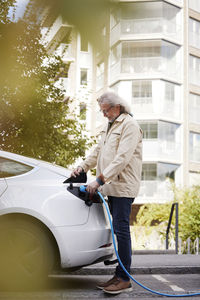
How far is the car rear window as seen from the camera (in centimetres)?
493

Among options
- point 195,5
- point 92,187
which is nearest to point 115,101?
point 92,187

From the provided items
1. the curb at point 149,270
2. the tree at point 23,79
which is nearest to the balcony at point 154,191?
the tree at point 23,79

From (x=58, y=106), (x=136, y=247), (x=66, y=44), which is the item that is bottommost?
(x=136, y=247)

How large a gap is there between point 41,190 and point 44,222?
29 centimetres

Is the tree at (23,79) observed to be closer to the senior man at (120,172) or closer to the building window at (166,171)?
the senior man at (120,172)

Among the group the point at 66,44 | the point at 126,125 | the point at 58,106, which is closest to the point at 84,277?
the point at 126,125

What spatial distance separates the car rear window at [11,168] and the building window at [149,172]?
31351mm

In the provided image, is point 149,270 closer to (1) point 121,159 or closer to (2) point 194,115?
(1) point 121,159

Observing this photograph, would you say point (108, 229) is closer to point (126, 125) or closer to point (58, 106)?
point (126, 125)

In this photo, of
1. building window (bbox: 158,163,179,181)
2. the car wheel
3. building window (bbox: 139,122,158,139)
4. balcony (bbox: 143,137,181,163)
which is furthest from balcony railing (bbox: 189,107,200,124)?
the car wheel

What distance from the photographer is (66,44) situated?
4.88 ft

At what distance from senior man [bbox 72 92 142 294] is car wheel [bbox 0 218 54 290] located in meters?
0.59

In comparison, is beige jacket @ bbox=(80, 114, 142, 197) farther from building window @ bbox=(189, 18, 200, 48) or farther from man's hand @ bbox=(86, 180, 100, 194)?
building window @ bbox=(189, 18, 200, 48)

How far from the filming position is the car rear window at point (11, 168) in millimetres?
4926
